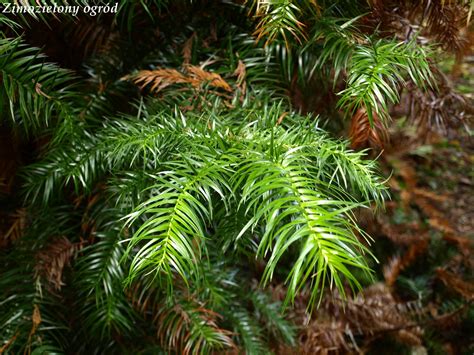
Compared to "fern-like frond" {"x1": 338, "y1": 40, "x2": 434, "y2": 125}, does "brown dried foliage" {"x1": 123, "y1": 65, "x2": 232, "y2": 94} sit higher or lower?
lower

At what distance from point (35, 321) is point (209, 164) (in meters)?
0.71

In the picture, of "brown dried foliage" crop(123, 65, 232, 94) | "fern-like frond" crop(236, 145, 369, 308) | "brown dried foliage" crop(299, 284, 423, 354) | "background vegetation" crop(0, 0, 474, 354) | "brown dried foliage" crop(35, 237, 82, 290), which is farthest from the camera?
"brown dried foliage" crop(299, 284, 423, 354)

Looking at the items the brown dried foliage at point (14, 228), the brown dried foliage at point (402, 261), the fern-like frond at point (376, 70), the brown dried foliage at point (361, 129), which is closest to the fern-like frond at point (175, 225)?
the fern-like frond at point (376, 70)

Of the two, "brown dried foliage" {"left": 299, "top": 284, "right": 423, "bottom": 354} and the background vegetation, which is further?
"brown dried foliage" {"left": 299, "top": 284, "right": 423, "bottom": 354}

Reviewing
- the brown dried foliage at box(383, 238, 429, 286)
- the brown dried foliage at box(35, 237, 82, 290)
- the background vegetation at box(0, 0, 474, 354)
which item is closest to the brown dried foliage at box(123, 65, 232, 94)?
the background vegetation at box(0, 0, 474, 354)

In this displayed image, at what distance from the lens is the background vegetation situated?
76 cm

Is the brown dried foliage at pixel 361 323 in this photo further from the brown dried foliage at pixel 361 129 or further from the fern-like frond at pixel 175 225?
the fern-like frond at pixel 175 225

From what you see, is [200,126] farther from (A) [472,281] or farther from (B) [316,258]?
(A) [472,281]

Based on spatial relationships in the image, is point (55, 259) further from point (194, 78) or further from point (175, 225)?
point (175, 225)

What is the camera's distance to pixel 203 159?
0.72 metres

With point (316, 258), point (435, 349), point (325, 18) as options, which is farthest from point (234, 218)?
point (435, 349)

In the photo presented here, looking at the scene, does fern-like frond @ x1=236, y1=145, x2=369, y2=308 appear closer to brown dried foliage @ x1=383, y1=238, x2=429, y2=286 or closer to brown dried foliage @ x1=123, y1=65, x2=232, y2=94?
brown dried foliage @ x1=123, y1=65, x2=232, y2=94

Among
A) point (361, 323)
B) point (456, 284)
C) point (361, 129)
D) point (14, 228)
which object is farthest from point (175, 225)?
point (456, 284)

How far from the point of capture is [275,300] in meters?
1.59
